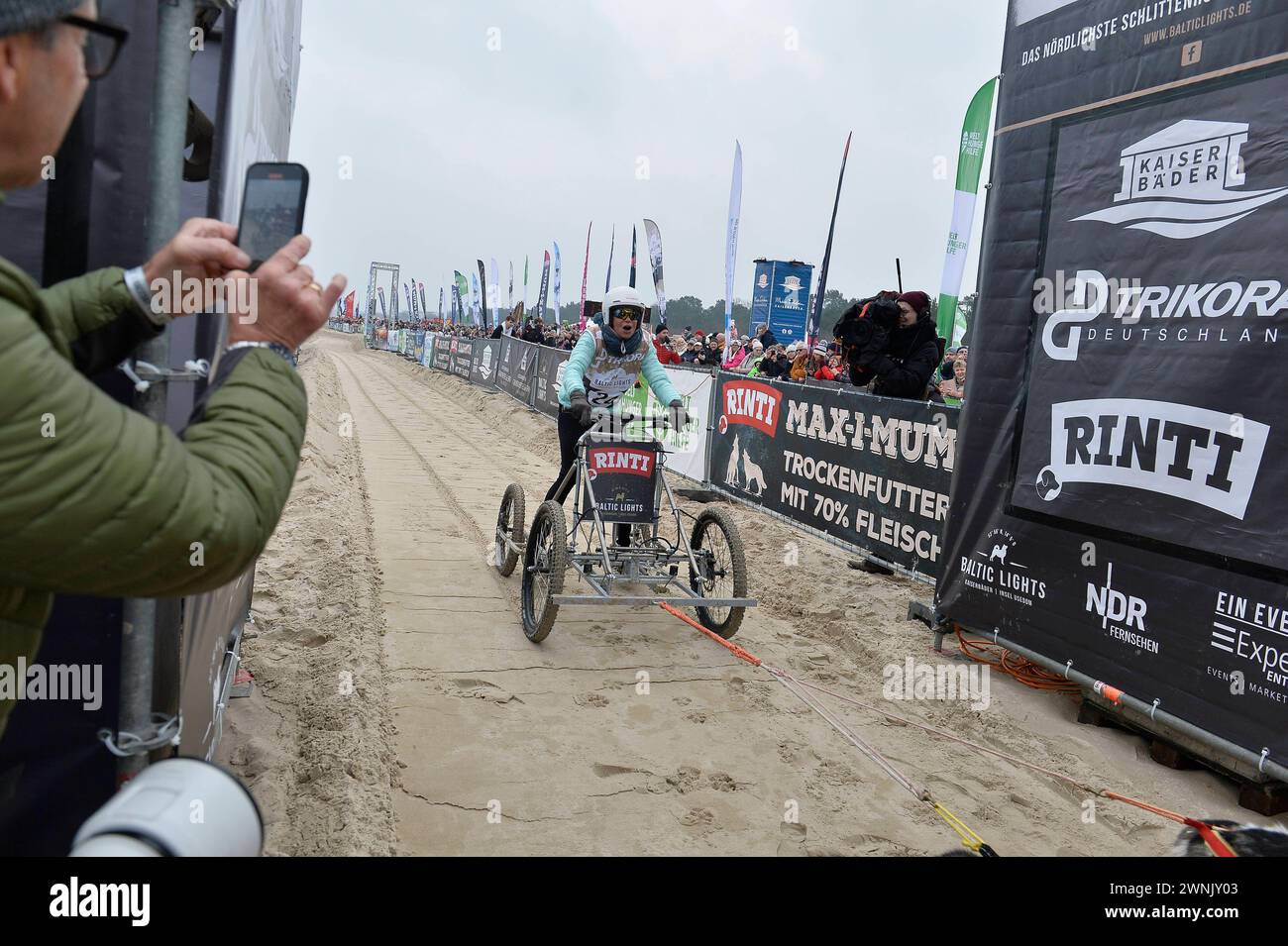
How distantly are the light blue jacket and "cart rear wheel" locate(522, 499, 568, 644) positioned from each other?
0.99 metres

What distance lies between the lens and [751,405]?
400 inches

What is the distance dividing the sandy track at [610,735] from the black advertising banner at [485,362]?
18.4 metres

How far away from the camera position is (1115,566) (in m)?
4.59

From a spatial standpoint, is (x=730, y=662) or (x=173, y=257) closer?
(x=173, y=257)

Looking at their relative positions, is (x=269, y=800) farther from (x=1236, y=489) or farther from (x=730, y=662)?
(x=1236, y=489)

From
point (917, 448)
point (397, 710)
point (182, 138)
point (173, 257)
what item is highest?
point (182, 138)

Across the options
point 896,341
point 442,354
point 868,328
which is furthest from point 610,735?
point 442,354

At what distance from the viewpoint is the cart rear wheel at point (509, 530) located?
22.2ft

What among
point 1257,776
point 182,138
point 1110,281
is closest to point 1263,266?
point 1110,281

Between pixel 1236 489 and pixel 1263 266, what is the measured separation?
1.06m

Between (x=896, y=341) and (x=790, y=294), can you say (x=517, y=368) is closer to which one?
(x=790, y=294)

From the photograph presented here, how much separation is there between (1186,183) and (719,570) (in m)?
3.52

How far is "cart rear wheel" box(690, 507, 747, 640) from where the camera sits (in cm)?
551

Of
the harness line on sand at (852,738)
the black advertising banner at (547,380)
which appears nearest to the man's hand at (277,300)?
the harness line on sand at (852,738)
